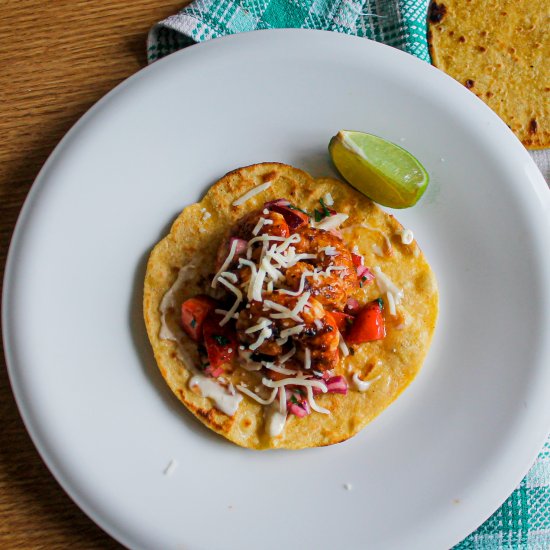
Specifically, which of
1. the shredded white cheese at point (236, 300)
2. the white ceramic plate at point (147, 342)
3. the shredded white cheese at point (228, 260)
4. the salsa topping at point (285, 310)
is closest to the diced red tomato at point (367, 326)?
the salsa topping at point (285, 310)

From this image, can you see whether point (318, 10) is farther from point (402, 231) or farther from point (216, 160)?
point (402, 231)

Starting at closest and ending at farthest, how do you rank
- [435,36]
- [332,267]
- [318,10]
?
[332,267], [318,10], [435,36]

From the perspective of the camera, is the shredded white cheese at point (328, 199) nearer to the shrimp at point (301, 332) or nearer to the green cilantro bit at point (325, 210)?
the green cilantro bit at point (325, 210)

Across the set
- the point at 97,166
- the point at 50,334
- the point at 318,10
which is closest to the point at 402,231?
the point at 318,10

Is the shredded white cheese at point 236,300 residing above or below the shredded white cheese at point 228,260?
below

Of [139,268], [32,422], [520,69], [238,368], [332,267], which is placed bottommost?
[32,422]

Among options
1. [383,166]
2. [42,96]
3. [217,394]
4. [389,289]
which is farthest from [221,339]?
[42,96]

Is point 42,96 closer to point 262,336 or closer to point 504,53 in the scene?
point 262,336
